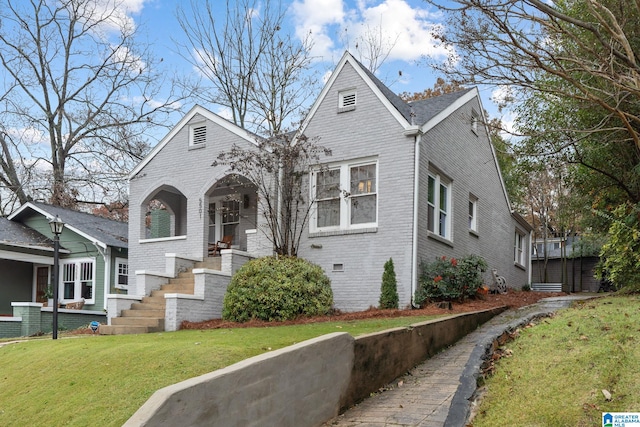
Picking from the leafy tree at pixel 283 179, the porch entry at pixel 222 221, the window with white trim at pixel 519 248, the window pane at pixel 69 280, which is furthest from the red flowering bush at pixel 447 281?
the window pane at pixel 69 280

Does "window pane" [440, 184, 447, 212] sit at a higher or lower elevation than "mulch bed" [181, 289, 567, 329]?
higher

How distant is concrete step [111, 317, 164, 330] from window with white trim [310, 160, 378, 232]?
4317 millimetres

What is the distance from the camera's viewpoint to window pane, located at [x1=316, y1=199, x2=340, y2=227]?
47.3 feet

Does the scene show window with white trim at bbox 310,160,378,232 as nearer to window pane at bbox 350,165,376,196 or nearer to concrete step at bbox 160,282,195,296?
window pane at bbox 350,165,376,196

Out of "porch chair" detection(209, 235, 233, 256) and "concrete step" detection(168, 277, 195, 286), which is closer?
"concrete step" detection(168, 277, 195, 286)

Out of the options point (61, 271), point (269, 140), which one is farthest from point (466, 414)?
point (61, 271)

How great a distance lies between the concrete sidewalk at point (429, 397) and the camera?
5.47m

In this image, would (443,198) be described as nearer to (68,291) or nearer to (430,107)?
(430,107)

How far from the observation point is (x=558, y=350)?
6430 millimetres

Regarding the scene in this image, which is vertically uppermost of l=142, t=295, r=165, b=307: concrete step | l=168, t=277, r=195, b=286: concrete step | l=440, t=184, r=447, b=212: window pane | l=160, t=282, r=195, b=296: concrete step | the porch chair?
l=440, t=184, r=447, b=212: window pane

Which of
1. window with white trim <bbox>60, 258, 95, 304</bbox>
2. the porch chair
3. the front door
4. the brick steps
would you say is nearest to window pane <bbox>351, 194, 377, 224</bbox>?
the brick steps

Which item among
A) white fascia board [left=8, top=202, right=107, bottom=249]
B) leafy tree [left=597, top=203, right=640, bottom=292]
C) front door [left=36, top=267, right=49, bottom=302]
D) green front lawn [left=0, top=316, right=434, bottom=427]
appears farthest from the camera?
front door [left=36, top=267, right=49, bottom=302]

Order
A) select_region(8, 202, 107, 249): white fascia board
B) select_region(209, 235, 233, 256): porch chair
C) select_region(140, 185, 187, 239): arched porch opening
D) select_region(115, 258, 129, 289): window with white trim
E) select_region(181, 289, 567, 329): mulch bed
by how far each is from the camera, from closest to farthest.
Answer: select_region(181, 289, 567, 329): mulch bed
select_region(209, 235, 233, 256): porch chair
select_region(140, 185, 187, 239): arched porch opening
select_region(8, 202, 107, 249): white fascia board
select_region(115, 258, 129, 289): window with white trim

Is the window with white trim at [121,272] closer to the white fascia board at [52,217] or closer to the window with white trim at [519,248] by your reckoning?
the white fascia board at [52,217]
